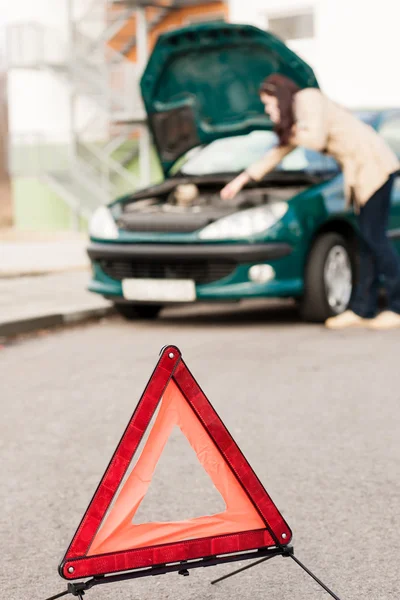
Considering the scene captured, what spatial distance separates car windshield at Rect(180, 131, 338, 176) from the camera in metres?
9.64

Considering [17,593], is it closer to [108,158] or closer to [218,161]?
[218,161]

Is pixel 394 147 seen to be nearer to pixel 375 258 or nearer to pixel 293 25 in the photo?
pixel 375 258

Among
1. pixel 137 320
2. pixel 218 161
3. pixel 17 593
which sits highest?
pixel 218 161

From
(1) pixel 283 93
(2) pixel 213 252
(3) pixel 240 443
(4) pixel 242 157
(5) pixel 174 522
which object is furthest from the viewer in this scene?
(4) pixel 242 157

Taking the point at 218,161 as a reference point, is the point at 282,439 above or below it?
below

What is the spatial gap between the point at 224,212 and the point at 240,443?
391cm

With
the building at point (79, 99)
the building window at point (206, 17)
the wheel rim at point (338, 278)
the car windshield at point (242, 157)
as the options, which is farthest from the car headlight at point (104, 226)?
the building window at point (206, 17)

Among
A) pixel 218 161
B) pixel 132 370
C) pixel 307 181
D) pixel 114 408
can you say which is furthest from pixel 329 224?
pixel 114 408

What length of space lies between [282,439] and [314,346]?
292cm

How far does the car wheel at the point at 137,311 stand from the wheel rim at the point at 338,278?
5.03ft

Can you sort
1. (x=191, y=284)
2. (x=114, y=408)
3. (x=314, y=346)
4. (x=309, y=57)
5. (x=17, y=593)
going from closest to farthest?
(x=17, y=593), (x=114, y=408), (x=314, y=346), (x=191, y=284), (x=309, y=57)

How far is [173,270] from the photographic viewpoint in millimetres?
9211

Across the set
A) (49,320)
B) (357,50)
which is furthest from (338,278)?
(357,50)

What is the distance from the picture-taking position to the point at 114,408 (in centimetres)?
630
